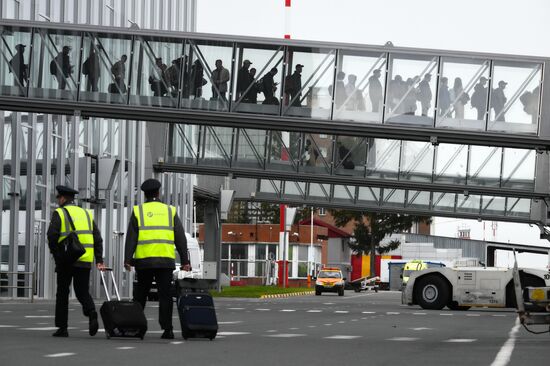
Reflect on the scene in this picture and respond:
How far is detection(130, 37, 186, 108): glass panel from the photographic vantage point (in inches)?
1377

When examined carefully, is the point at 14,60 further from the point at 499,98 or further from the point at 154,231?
the point at 154,231

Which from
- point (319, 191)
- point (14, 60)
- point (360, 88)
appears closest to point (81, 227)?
point (14, 60)

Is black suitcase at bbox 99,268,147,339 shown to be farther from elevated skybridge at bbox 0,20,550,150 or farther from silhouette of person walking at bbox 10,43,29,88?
silhouette of person walking at bbox 10,43,29,88

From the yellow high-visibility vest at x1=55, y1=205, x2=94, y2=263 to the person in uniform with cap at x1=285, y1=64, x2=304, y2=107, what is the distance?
64.6 feet

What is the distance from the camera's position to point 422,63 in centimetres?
3591

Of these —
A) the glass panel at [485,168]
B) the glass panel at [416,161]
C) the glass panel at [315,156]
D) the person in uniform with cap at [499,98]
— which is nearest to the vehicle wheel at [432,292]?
the person in uniform with cap at [499,98]

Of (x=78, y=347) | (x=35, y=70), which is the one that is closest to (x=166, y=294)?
(x=78, y=347)

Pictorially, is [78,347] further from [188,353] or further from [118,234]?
[118,234]

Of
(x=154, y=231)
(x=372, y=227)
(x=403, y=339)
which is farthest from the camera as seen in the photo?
(x=372, y=227)

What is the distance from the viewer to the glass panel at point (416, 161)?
5072 cm

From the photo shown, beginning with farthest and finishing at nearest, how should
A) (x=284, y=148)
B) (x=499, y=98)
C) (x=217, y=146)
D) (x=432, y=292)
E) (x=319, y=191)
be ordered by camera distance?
1. (x=319, y=191)
2. (x=217, y=146)
3. (x=284, y=148)
4. (x=499, y=98)
5. (x=432, y=292)

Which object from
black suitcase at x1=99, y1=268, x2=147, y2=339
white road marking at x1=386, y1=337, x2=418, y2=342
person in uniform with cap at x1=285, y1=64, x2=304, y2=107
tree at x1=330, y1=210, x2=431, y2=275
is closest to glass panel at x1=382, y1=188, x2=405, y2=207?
person in uniform with cap at x1=285, y1=64, x2=304, y2=107

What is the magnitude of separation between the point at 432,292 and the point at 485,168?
16255 mm

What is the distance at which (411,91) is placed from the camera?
118ft
